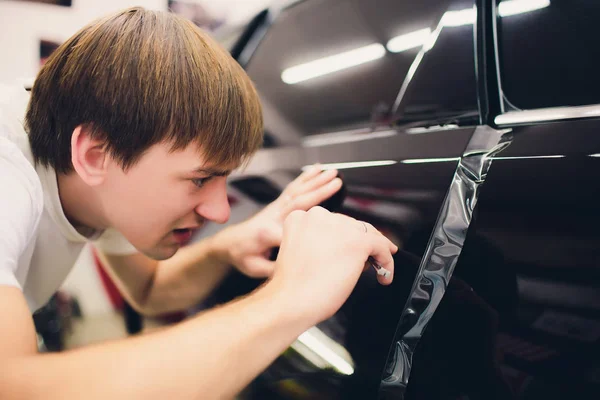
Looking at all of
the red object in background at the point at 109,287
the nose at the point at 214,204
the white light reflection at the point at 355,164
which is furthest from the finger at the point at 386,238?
the red object in background at the point at 109,287

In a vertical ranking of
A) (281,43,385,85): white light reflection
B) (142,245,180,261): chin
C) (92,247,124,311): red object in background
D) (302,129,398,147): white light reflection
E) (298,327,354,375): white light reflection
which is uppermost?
(281,43,385,85): white light reflection

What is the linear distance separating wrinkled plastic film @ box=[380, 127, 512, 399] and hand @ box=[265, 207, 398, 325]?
0.17 ft

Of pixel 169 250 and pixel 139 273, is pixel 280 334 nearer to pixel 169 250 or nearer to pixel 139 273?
pixel 169 250

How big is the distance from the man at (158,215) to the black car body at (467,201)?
1.9 inches

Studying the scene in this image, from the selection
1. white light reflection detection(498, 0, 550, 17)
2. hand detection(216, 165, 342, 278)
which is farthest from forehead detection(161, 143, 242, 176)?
white light reflection detection(498, 0, 550, 17)

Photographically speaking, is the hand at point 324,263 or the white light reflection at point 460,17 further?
the white light reflection at point 460,17

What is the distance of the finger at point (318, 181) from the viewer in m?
0.65

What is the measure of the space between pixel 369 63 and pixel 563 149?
36 centimetres

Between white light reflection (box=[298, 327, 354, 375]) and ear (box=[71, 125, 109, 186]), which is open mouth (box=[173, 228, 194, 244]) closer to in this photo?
ear (box=[71, 125, 109, 186])

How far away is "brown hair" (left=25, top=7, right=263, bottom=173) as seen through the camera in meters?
0.62

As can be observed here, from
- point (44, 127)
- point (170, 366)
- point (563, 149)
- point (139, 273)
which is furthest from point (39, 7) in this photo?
point (563, 149)

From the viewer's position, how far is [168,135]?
63 cm

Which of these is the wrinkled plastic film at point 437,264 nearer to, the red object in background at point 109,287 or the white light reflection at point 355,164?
the white light reflection at point 355,164

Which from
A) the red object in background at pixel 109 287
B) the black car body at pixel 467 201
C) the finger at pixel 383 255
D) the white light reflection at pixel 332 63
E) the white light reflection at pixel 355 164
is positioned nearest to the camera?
the black car body at pixel 467 201
